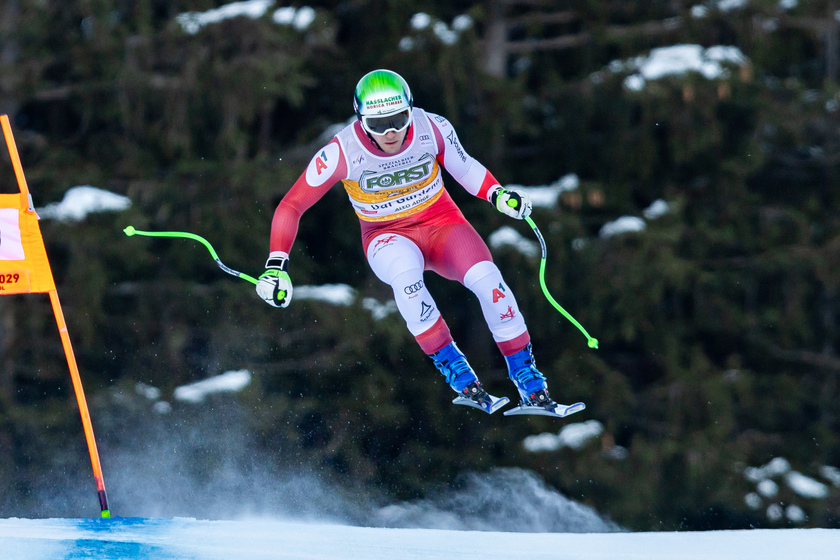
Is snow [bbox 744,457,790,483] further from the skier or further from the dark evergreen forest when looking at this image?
the skier

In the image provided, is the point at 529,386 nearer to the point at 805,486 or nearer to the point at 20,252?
the point at 20,252

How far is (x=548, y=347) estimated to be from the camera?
13.2 metres

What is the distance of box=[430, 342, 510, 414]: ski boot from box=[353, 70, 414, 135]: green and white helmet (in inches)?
50.6

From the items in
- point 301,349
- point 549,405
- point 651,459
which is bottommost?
point 651,459

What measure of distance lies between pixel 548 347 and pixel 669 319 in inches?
62.2

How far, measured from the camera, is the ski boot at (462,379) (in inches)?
249

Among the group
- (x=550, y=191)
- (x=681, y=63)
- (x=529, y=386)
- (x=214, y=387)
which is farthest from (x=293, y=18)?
(x=529, y=386)

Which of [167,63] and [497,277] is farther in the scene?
[167,63]

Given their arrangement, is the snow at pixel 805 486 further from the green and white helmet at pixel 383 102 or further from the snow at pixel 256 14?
the green and white helmet at pixel 383 102

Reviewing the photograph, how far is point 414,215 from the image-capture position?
6293 mm

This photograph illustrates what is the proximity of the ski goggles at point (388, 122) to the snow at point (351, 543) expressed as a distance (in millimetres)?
2443

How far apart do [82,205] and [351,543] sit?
19.4 ft

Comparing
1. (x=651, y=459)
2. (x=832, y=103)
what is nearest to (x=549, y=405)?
(x=651, y=459)

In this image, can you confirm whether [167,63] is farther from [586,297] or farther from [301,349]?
[586,297]
